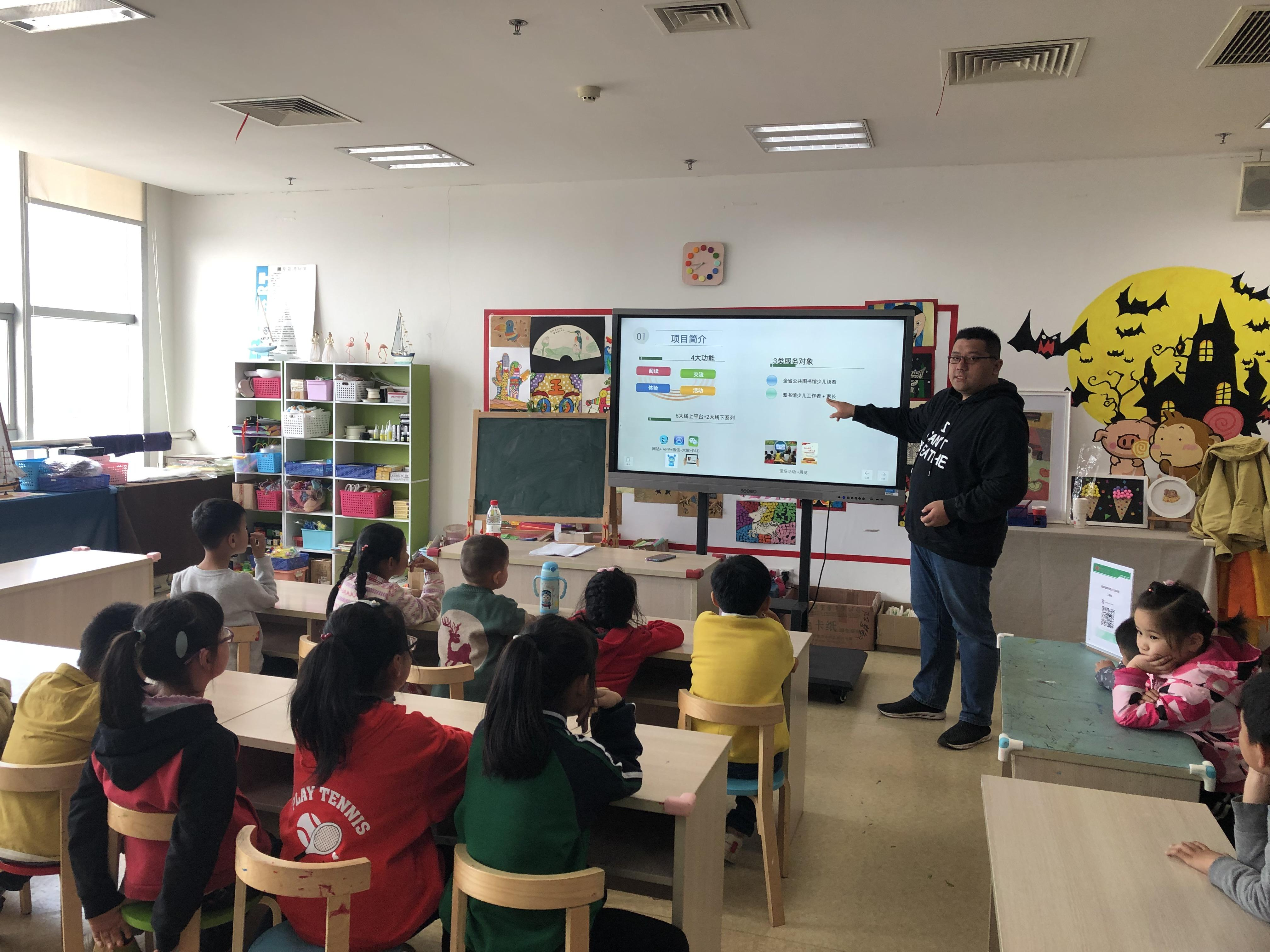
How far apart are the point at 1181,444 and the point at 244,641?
4.86 meters

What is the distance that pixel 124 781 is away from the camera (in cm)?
167

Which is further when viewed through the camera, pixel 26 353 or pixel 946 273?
pixel 26 353

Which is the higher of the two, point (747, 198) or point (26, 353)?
point (747, 198)

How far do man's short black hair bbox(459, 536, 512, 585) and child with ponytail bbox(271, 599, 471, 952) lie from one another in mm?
929

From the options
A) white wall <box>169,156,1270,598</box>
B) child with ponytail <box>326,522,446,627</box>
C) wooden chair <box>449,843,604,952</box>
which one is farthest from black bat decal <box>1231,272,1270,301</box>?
wooden chair <box>449,843,604,952</box>

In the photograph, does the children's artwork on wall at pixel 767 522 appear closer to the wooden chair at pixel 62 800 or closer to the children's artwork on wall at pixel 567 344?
the children's artwork on wall at pixel 567 344

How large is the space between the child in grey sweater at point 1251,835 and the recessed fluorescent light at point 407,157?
16.2ft

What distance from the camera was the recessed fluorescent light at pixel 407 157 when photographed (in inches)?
210

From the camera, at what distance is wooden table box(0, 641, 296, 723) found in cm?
219

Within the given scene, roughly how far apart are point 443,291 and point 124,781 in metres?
5.06

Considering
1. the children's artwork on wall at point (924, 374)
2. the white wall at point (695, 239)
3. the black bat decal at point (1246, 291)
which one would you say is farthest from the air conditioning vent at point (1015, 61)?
the black bat decal at point (1246, 291)

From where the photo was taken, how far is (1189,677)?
2.12m

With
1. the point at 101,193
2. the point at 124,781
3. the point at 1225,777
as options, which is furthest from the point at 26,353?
the point at 1225,777

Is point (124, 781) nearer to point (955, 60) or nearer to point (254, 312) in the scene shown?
point (955, 60)
